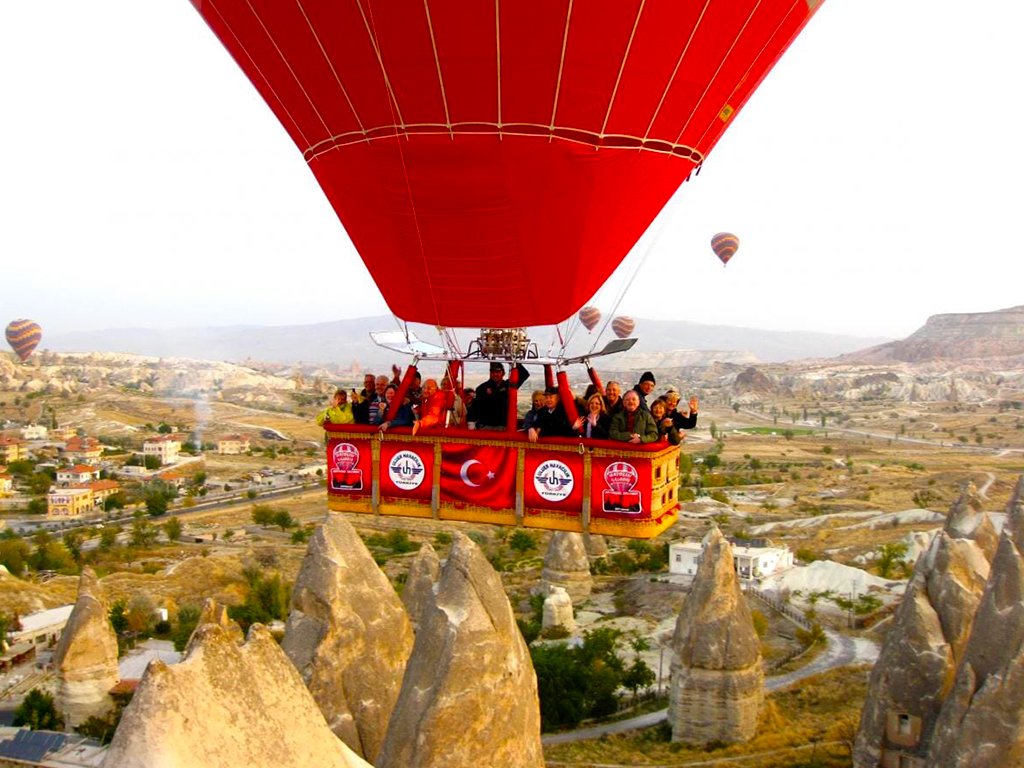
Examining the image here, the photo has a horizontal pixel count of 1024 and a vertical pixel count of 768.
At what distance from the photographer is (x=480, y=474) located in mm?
7566

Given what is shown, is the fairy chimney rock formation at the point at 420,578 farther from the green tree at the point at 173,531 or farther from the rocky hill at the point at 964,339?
the rocky hill at the point at 964,339

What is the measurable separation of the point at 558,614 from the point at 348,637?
520 inches

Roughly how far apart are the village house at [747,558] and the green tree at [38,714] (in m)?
15.6

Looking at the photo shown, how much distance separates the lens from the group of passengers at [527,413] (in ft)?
23.4

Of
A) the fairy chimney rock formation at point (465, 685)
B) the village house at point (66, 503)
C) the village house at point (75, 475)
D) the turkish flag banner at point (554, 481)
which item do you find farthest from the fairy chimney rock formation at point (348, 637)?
the village house at point (75, 475)

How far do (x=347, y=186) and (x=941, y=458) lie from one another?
61.3m

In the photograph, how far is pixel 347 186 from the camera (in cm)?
863

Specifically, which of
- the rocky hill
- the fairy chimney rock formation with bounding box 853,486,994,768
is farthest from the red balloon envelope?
the rocky hill

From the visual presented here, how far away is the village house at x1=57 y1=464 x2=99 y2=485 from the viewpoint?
51697 millimetres

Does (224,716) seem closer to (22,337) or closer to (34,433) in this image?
(22,337)

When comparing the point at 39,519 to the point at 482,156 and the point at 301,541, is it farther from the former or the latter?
the point at 482,156

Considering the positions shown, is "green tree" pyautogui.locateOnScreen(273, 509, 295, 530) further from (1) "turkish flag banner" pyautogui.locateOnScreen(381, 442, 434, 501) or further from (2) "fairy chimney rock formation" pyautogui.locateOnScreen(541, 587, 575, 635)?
(1) "turkish flag banner" pyautogui.locateOnScreen(381, 442, 434, 501)

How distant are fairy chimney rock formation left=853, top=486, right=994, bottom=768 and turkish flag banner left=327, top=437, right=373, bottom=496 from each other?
339 inches

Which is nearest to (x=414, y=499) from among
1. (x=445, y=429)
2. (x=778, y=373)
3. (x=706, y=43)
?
(x=445, y=429)
